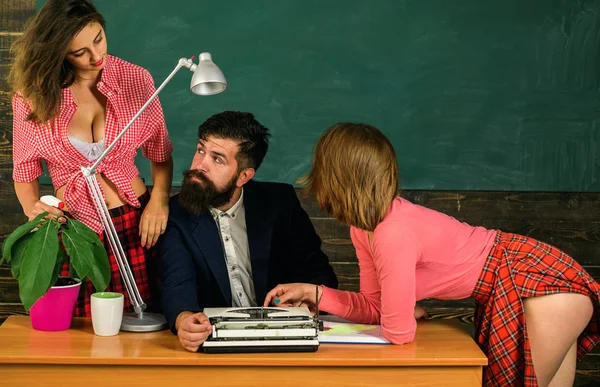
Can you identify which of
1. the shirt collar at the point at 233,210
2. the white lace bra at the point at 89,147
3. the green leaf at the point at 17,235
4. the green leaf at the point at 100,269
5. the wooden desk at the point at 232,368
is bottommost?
the wooden desk at the point at 232,368

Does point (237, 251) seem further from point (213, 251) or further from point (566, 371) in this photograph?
point (566, 371)

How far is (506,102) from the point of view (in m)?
3.59

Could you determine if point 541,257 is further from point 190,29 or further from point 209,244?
point 190,29

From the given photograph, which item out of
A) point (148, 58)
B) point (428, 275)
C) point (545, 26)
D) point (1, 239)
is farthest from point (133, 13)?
point (428, 275)

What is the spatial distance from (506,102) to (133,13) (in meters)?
1.70

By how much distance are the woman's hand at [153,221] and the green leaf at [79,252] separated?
1.01 feet

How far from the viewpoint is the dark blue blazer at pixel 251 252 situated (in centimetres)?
228

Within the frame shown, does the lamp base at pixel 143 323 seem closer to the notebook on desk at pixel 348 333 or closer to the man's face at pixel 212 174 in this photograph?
the man's face at pixel 212 174

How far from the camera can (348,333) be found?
2.11 metres

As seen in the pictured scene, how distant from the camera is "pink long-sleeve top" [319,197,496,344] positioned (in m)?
2.01

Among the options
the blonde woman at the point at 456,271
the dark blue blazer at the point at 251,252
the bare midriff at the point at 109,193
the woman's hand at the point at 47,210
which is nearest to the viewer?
the blonde woman at the point at 456,271

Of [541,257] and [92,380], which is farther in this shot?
[541,257]

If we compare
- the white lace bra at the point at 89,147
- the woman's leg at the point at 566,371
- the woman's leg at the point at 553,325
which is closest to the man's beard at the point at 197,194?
the white lace bra at the point at 89,147

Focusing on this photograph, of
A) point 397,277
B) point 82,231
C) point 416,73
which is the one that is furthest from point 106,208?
point 416,73
